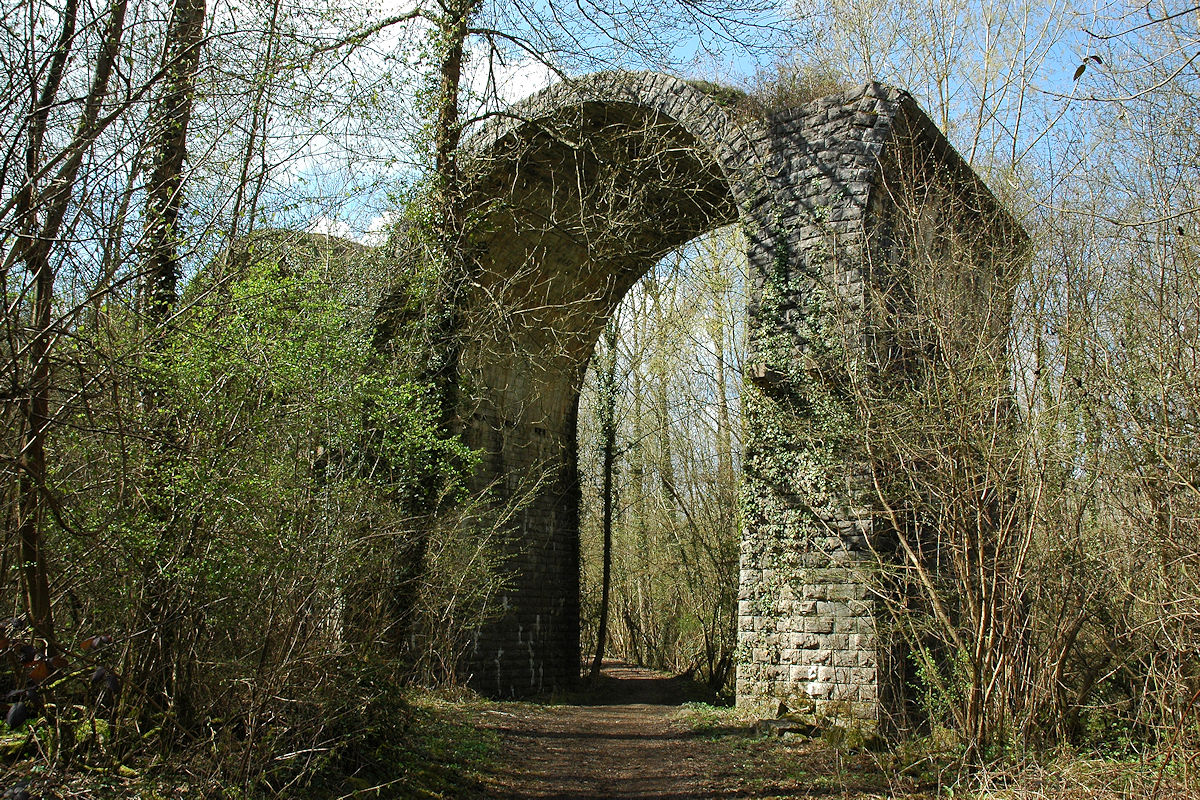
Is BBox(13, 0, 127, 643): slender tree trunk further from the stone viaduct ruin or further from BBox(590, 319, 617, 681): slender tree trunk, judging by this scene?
BBox(590, 319, 617, 681): slender tree trunk

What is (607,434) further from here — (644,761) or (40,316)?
(40,316)

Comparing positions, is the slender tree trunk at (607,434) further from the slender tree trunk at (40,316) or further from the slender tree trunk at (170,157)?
the slender tree trunk at (40,316)

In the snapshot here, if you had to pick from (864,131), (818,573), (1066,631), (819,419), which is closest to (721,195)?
(864,131)

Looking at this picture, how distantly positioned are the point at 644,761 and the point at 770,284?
4112 mm

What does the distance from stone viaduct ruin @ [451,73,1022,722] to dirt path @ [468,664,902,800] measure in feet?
2.54

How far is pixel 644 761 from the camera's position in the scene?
246 inches

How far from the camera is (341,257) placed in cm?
888

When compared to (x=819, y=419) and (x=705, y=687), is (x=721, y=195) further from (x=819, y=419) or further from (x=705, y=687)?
(x=705, y=687)

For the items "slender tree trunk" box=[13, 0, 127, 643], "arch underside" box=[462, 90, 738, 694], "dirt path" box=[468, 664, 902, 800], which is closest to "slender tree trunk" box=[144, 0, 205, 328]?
"slender tree trunk" box=[13, 0, 127, 643]

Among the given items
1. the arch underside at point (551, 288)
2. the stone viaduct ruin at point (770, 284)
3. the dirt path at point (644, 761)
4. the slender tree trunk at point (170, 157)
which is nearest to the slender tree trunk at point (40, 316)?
the slender tree trunk at point (170, 157)

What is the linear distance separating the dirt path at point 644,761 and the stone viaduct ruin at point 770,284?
2.54 feet

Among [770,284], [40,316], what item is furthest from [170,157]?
[770,284]

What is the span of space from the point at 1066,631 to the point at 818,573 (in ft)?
7.51

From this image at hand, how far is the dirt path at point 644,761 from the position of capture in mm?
5215
